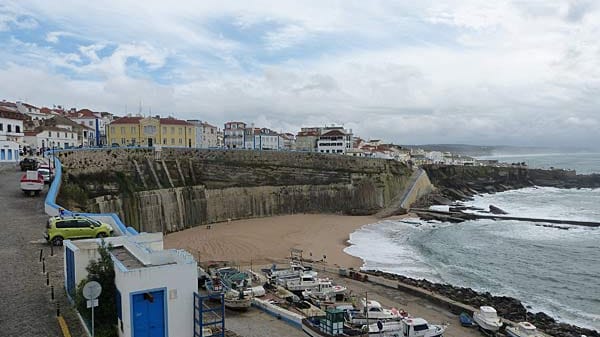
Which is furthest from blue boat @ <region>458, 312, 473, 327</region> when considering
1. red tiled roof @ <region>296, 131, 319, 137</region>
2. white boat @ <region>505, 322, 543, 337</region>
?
red tiled roof @ <region>296, 131, 319, 137</region>

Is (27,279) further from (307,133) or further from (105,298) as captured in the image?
(307,133)

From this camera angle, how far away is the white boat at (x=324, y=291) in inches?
949

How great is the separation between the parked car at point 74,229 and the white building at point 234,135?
8141cm

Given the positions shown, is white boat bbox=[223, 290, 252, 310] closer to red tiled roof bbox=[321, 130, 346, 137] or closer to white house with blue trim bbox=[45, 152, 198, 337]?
white house with blue trim bbox=[45, 152, 198, 337]

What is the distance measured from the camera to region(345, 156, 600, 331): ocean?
2767 cm

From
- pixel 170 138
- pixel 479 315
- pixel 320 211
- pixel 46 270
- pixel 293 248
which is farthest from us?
pixel 170 138

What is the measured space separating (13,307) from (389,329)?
13.6 m

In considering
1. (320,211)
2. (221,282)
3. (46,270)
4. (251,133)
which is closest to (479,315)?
(221,282)

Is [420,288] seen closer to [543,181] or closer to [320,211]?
[320,211]

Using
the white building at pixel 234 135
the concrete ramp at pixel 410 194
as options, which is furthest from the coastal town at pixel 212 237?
the white building at pixel 234 135

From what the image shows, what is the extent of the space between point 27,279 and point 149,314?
688 centimetres

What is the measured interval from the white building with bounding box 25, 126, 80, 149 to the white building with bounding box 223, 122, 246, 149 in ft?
128

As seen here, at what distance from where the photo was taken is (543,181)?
96.8 metres

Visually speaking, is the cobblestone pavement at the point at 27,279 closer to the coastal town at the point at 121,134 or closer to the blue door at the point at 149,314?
the blue door at the point at 149,314
